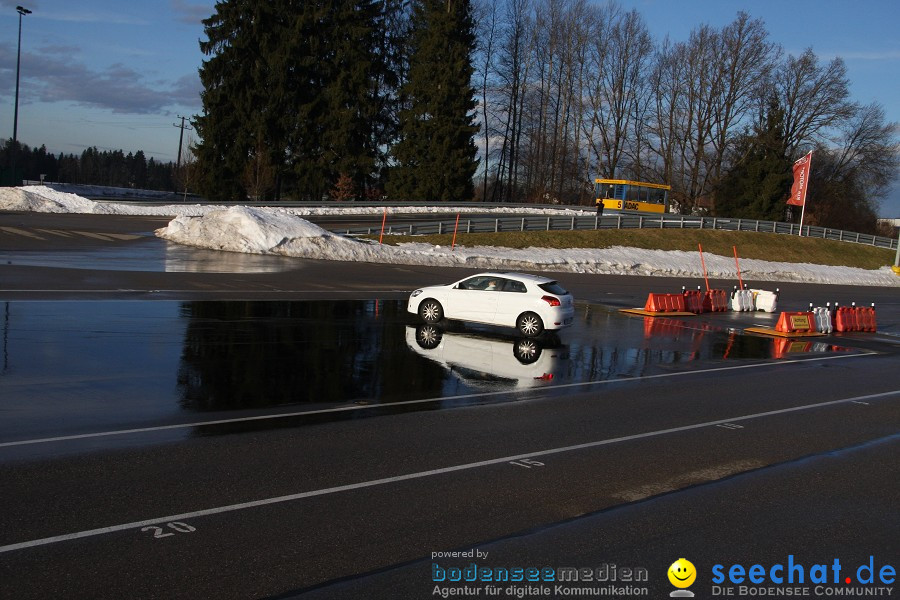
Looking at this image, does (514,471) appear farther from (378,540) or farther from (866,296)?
(866,296)

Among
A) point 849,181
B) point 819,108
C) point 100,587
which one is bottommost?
point 100,587

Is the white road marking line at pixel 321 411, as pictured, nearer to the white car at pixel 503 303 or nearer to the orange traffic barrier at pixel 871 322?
the white car at pixel 503 303

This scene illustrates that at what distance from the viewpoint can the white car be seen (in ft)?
59.5

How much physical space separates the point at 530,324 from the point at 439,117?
51450 millimetres

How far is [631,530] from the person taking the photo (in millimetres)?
6738

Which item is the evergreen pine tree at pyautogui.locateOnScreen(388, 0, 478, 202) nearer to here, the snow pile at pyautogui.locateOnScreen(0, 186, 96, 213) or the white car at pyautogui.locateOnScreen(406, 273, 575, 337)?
the snow pile at pyautogui.locateOnScreen(0, 186, 96, 213)

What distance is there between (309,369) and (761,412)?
697 centimetres

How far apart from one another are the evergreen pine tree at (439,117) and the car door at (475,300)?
1951 inches

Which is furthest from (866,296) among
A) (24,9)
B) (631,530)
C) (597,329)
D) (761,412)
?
(24,9)

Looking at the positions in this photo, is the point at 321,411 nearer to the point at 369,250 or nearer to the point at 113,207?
the point at 369,250

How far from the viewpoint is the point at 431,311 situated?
1908cm

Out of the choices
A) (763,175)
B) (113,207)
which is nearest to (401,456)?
(113,207)

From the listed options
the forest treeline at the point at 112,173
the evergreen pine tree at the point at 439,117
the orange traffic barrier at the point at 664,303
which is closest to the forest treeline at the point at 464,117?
the evergreen pine tree at the point at 439,117

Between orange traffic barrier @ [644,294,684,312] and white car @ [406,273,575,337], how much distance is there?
750 centimetres
